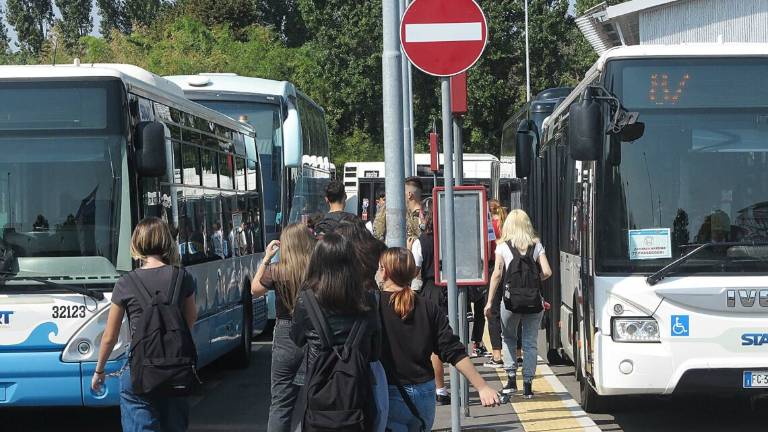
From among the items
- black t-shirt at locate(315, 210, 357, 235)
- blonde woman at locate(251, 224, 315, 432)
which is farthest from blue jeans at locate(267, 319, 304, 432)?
black t-shirt at locate(315, 210, 357, 235)

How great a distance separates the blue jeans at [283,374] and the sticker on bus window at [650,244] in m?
2.85

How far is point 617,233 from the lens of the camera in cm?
864

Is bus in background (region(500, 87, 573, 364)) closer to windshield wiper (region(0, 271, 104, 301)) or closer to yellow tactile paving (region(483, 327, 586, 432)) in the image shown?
yellow tactile paving (region(483, 327, 586, 432))

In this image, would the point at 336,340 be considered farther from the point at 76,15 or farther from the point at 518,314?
the point at 76,15

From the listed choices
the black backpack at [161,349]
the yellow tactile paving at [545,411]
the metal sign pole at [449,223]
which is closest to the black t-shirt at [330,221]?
the metal sign pole at [449,223]

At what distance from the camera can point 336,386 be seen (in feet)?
16.7

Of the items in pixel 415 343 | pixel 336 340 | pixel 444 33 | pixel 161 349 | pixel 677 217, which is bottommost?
pixel 161 349

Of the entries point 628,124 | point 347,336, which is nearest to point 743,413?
point 628,124

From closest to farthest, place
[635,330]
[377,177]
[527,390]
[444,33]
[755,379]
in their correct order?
[444,33]
[755,379]
[635,330]
[527,390]
[377,177]

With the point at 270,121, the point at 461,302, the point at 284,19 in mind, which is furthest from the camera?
the point at 284,19

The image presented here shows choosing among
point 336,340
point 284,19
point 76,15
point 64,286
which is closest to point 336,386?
point 336,340

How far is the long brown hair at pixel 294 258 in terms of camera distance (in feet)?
22.2

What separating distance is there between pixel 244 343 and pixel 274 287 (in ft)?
22.6

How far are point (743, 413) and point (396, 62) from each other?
4406 mm
